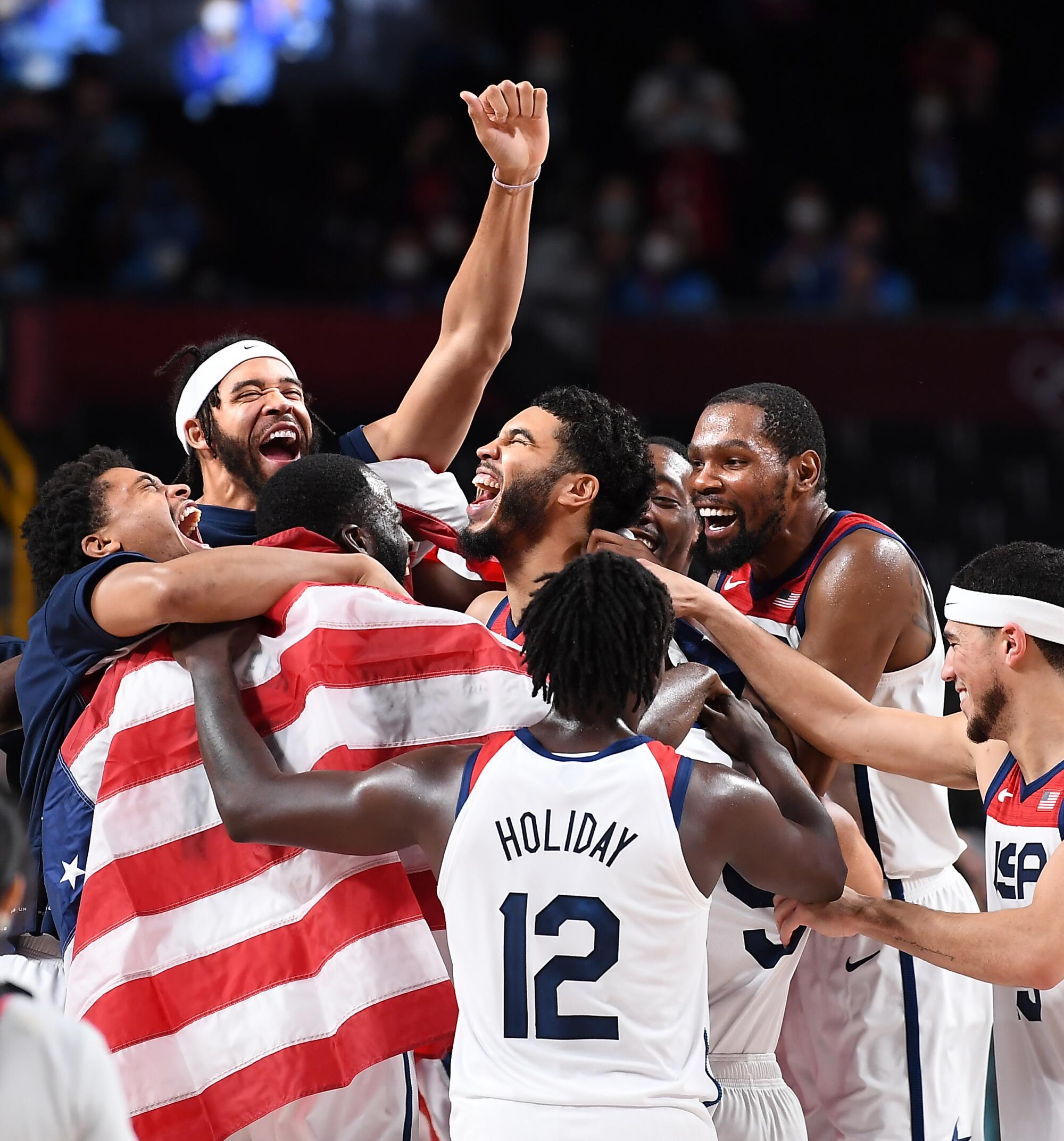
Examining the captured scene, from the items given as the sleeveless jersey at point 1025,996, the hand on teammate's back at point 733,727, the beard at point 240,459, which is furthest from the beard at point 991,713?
the beard at point 240,459

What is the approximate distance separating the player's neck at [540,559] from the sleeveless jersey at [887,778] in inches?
22.5

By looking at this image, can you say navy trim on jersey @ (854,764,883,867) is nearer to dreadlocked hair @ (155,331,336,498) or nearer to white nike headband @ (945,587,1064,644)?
white nike headband @ (945,587,1064,644)

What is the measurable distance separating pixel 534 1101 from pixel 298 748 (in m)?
0.92

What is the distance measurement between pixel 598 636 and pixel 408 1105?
1151mm

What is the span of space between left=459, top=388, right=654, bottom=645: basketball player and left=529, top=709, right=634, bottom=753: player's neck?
1149mm

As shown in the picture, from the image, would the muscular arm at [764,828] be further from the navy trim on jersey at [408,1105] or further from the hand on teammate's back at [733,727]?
the navy trim on jersey at [408,1105]

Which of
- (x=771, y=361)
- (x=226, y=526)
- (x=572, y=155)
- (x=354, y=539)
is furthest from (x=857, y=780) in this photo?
(x=572, y=155)

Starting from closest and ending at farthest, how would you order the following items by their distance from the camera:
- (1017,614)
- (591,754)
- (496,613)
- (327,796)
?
(591,754) < (327,796) < (1017,614) < (496,613)

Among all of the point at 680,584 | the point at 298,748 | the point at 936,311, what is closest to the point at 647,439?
the point at 680,584

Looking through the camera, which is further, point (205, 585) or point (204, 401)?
point (204, 401)

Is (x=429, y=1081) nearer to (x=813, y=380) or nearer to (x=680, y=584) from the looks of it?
(x=680, y=584)

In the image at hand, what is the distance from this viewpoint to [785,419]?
432cm

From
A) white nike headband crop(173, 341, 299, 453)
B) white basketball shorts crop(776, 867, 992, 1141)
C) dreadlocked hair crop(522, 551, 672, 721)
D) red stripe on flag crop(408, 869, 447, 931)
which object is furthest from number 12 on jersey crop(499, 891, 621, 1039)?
white nike headband crop(173, 341, 299, 453)

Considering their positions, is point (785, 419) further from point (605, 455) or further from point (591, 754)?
point (591, 754)
